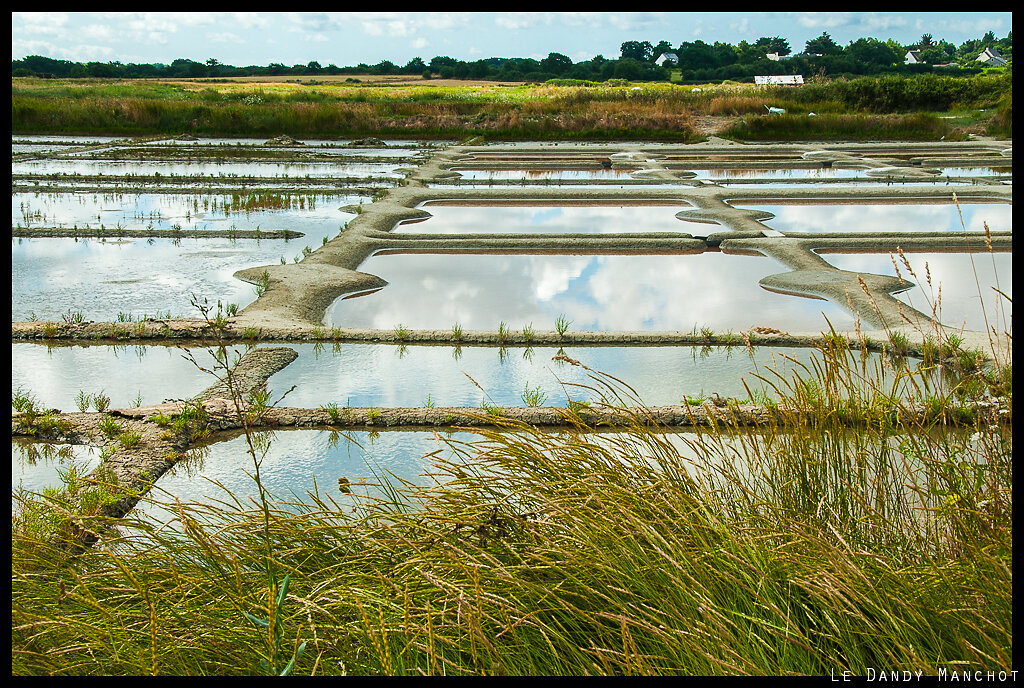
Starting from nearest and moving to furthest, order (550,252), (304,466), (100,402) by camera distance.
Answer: (304,466) → (100,402) → (550,252)

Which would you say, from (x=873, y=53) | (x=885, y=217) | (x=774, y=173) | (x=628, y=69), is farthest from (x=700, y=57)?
(x=885, y=217)

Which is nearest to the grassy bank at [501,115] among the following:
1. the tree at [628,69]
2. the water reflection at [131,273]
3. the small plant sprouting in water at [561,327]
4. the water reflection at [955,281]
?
the water reflection at [955,281]

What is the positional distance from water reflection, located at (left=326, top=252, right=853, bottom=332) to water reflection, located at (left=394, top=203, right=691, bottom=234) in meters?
1.59

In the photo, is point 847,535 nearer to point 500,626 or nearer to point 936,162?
point 500,626

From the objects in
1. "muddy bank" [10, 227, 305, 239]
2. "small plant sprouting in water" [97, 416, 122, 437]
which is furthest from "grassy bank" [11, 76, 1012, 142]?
"small plant sprouting in water" [97, 416, 122, 437]

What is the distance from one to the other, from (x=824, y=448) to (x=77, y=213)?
11.3 m

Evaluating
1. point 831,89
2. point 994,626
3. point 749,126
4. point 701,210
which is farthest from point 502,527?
point 831,89

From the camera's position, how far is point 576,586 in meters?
2.10

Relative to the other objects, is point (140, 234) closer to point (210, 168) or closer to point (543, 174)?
point (210, 168)

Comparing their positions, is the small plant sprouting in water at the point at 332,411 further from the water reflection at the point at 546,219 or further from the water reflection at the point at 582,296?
the water reflection at the point at 546,219

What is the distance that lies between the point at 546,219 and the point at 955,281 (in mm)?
5168

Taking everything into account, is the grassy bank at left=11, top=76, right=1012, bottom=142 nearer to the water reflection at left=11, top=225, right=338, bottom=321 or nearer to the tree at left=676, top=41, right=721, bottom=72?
the water reflection at left=11, top=225, right=338, bottom=321

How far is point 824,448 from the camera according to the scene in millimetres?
2516

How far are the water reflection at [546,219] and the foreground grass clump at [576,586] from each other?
25.5ft
